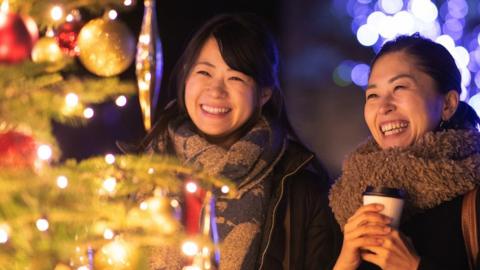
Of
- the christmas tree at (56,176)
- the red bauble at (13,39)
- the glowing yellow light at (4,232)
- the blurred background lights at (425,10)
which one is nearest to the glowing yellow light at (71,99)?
the christmas tree at (56,176)

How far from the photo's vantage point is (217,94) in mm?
2137

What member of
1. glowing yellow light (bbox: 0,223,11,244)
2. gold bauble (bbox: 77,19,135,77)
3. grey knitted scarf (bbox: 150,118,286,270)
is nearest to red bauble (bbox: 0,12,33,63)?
glowing yellow light (bbox: 0,223,11,244)

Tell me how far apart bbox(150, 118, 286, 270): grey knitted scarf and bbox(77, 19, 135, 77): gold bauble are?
626 mm

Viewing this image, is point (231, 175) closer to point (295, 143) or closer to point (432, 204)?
point (295, 143)

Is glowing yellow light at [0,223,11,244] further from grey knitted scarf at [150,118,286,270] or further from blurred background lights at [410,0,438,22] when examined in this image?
blurred background lights at [410,0,438,22]

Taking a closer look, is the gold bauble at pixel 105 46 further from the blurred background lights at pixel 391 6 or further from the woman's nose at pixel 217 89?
the blurred background lights at pixel 391 6

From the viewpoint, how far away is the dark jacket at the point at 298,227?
2053mm

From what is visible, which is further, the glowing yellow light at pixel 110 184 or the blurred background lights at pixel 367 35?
the blurred background lights at pixel 367 35

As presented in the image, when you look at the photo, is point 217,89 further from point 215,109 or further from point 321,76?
point 321,76

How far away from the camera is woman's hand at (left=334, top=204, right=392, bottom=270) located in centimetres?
164

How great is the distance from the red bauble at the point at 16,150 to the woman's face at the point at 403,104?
1014 mm

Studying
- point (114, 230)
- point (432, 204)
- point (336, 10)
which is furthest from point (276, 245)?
point (336, 10)

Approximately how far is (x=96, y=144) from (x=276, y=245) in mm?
1589

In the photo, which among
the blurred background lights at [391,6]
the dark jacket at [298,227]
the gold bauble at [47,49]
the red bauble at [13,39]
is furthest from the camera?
the blurred background lights at [391,6]
